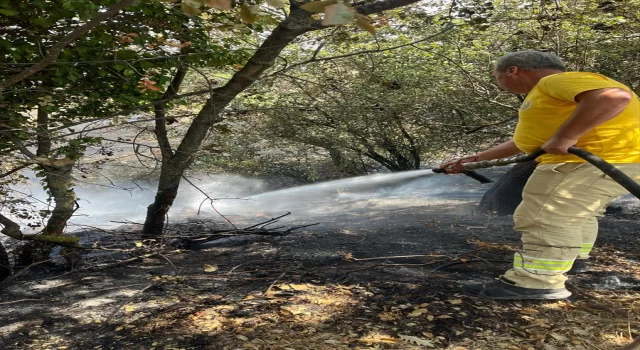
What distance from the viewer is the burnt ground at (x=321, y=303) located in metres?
2.41

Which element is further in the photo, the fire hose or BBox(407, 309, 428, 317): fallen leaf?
BBox(407, 309, 428, 317): fallen leaf

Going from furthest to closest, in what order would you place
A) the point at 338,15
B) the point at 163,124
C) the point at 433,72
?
1. the point at 433,72
2. the point at 163,124
3. the point at 338,15

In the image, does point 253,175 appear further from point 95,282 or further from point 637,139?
point 637,139

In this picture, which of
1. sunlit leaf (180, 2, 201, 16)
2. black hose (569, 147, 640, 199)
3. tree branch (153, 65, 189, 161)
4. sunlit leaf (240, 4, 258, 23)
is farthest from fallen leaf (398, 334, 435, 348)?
tree branch (153, 65, 189, 161)

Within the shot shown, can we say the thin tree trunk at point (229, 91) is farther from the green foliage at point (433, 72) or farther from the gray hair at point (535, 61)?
the gray hair at point (535, 61)

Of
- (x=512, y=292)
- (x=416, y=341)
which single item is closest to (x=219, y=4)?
(x=416, y=341)

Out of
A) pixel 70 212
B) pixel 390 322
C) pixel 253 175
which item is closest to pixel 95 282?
pixel 70 212

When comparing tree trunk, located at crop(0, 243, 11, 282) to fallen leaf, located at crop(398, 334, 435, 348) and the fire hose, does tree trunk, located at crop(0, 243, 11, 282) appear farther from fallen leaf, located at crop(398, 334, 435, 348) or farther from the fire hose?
the fire hose

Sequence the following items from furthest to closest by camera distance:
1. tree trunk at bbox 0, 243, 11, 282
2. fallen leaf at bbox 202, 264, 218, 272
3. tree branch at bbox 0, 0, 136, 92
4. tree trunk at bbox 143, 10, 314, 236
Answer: tree trunk at bbox 0, 243, 11, 282
tree trunk at bbox 143, 10, 314, 236
fallen leaf at bbox 202, 264, 218, 272
tree branch at bbox 0, 0, 136, 92

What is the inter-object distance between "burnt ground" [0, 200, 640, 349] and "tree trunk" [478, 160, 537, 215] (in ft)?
7.73

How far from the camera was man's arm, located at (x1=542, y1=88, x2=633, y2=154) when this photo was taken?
243 centimetres

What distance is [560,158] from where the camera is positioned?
2766 mm

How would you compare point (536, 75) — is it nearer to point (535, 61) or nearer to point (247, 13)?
point (535, 61)

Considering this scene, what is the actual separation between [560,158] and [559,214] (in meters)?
0.31
